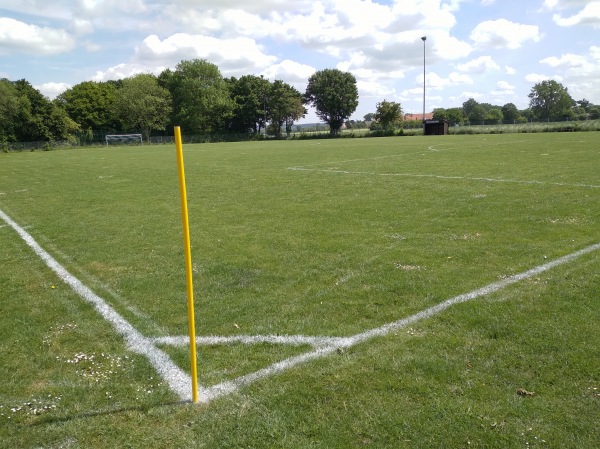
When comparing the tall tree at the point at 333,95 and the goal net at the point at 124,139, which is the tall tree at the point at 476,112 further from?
the goal net at the point at 124,139

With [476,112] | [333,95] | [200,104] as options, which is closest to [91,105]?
[200,104]

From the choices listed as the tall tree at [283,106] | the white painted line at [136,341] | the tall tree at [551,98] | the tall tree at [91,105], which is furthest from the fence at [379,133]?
the tall tree at [551,98]

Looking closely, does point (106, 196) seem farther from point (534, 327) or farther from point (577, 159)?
point (577, 159)

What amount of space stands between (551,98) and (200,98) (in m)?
90.9

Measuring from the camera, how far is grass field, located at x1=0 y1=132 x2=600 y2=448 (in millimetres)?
3016

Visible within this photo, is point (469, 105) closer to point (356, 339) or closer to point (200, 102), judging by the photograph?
point (200, 102)

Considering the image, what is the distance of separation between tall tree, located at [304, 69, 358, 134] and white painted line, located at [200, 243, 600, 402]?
87.7m

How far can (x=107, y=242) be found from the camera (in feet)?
26.4

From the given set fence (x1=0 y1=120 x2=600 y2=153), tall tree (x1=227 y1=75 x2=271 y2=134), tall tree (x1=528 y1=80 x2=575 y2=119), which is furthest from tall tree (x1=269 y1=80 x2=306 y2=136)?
tall tree (x1=528 y1=80 x2=575 y2=119)

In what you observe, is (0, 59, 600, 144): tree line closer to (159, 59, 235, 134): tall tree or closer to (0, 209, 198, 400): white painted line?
(159, 59, 235, 134): tall tree

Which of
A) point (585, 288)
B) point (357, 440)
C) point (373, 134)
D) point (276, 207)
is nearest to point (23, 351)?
point (357, 440)

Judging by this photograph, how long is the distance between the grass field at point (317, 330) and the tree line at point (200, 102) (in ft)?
237

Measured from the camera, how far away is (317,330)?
4363 mm

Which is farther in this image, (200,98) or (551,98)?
(551,98)
